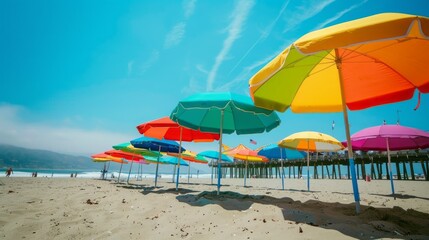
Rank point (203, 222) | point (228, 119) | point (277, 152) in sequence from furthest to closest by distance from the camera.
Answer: point (277, 152), point (228, 119), point (203, 222)

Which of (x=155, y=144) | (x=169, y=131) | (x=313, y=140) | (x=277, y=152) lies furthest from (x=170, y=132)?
(x=277, y=152)

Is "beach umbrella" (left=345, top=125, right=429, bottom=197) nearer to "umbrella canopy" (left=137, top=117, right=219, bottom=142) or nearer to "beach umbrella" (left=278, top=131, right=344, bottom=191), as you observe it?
"beach umbrella" (left=278, top=131, right=344, bottom=191)

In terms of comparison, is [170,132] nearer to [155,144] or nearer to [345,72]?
[155,144]

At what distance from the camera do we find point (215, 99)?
432 cm

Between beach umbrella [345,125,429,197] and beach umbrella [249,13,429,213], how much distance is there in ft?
6.11

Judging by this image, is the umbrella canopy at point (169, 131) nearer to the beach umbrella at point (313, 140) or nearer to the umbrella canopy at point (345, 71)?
the beach umbrella at point (313, 140)

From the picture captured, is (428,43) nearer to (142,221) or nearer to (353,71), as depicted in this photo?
(353,71)

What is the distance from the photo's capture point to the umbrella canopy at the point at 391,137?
5.48 metres

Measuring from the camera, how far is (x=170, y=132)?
7500 mm

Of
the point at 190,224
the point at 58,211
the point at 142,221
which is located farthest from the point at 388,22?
the point at 58,211

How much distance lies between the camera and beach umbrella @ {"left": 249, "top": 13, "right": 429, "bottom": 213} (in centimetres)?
242

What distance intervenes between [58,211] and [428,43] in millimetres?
6818

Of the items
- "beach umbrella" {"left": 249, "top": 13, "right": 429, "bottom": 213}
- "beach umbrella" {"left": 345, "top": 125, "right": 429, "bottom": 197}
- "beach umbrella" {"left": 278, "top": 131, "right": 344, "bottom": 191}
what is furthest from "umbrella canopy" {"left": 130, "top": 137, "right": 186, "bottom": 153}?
"beach umbrella" {"left": 345, "top": 125, "right": 429, "bottom": 197}

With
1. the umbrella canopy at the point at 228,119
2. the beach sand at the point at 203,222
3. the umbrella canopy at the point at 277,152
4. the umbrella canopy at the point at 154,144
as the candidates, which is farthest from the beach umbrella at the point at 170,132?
the umbrella canopy at the point at 277,152
